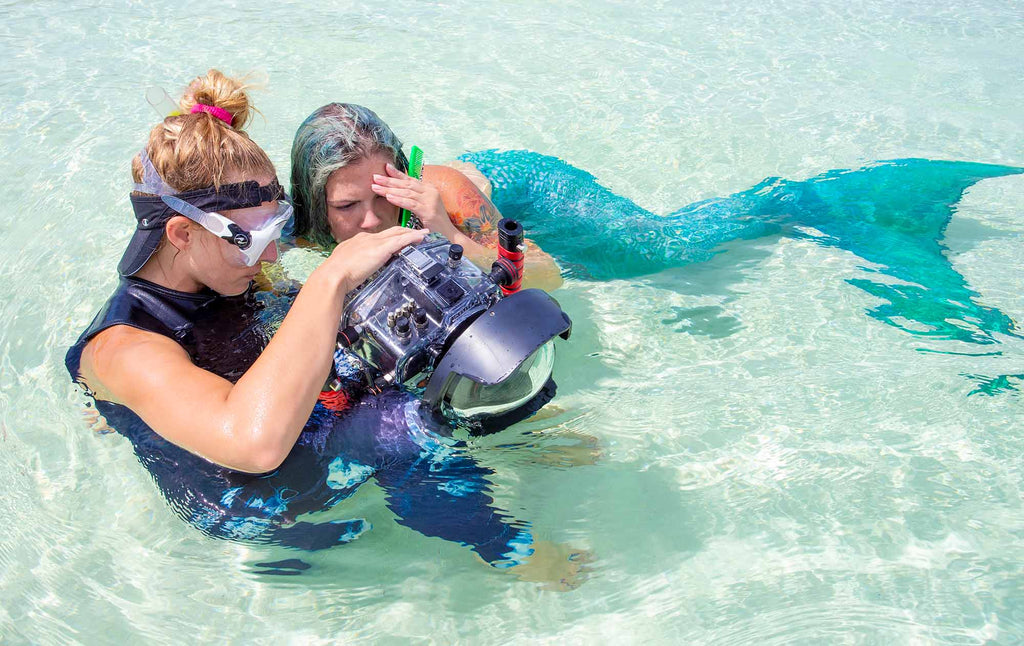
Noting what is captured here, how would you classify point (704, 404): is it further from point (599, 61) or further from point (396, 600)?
point (599, 61)

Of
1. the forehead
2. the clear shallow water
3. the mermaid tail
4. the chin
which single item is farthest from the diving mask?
the mermaid tail

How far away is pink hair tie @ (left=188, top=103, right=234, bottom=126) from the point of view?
2.40m

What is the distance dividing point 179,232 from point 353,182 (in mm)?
765

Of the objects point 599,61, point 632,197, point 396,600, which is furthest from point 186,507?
point 599,61

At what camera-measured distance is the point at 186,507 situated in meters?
2.54

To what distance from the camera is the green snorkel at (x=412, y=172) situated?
9.64ft

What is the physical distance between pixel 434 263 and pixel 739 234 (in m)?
2.49

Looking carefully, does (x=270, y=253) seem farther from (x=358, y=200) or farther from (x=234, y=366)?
(x=358, y=200)

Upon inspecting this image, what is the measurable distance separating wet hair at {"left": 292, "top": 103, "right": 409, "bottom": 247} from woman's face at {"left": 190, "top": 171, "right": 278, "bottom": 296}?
51 cm

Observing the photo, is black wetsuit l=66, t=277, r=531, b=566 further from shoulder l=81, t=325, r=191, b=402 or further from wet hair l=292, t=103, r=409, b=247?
wet hair l=292, t=103, r=409, b=247

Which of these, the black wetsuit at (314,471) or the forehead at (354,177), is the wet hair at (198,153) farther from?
the forehead at (354,177)

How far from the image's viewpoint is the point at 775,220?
4.24 metres

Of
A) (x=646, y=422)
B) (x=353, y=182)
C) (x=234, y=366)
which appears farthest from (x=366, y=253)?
(x=646, y=422)

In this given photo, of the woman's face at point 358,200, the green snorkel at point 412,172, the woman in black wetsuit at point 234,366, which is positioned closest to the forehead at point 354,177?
the woman's face at point 358,200
